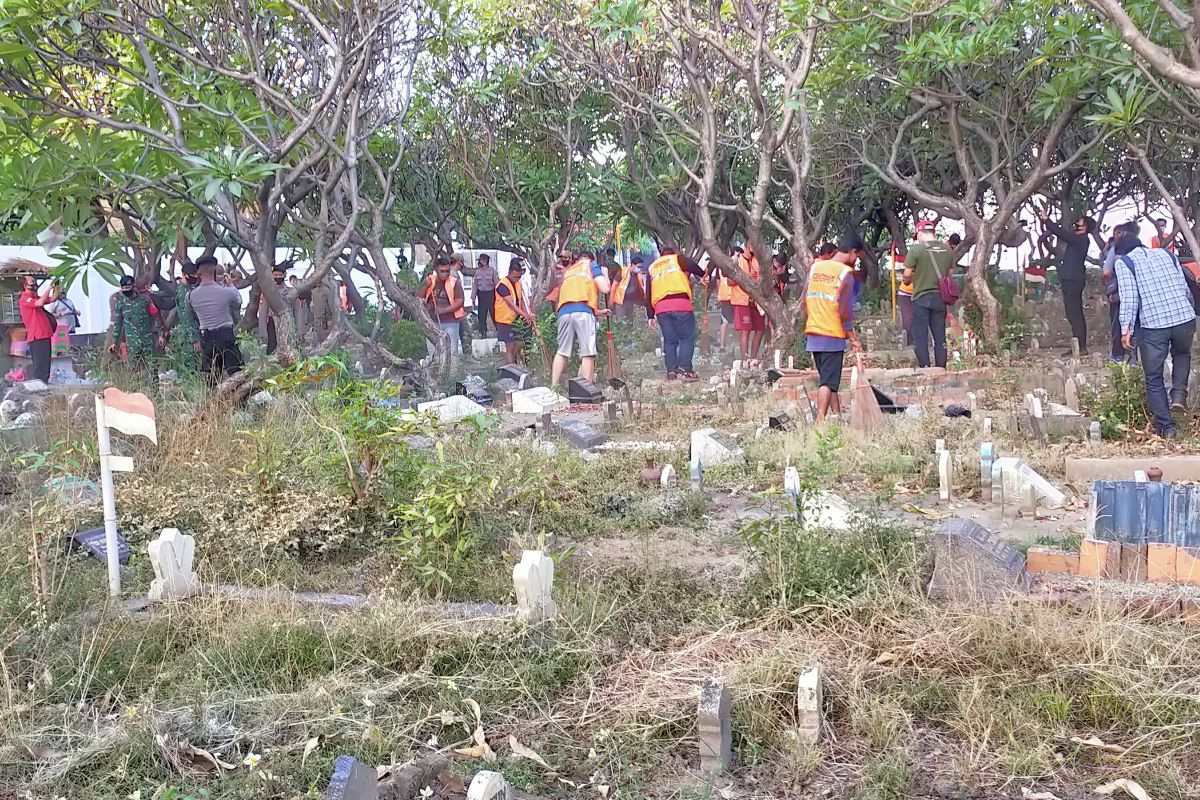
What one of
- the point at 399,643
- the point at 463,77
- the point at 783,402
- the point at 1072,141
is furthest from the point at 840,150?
the point at 399,643

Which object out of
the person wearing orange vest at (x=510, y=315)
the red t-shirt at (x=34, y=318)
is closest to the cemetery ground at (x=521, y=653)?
the red t-shirt at (x=34, y=318)

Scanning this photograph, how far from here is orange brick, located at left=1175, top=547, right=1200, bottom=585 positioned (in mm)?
4359

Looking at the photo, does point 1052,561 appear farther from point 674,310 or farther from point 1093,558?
point 674,310

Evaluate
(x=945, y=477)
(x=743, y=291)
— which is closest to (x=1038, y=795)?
(x=945, y=477)

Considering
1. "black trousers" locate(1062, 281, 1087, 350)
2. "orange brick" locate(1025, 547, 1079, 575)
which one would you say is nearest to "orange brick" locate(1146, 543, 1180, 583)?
"orange brick" locate(1025, 547, 1079, 575)

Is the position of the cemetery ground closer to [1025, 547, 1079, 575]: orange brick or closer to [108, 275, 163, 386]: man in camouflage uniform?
[1025, 547, 1079, 575]: orange brick

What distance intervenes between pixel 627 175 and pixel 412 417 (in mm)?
13698

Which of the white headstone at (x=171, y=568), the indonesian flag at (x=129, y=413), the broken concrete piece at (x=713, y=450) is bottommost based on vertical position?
the white headstone at (x=171, y=568)

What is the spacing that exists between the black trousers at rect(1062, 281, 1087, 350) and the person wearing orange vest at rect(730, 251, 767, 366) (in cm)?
397

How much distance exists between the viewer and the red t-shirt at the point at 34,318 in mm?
12930

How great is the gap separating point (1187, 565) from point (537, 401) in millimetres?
7311

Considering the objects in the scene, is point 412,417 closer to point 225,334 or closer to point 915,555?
point 915,555

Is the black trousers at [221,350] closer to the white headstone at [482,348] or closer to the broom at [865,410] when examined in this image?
the broom at [865,410]

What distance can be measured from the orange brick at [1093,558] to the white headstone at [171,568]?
3834 mm
